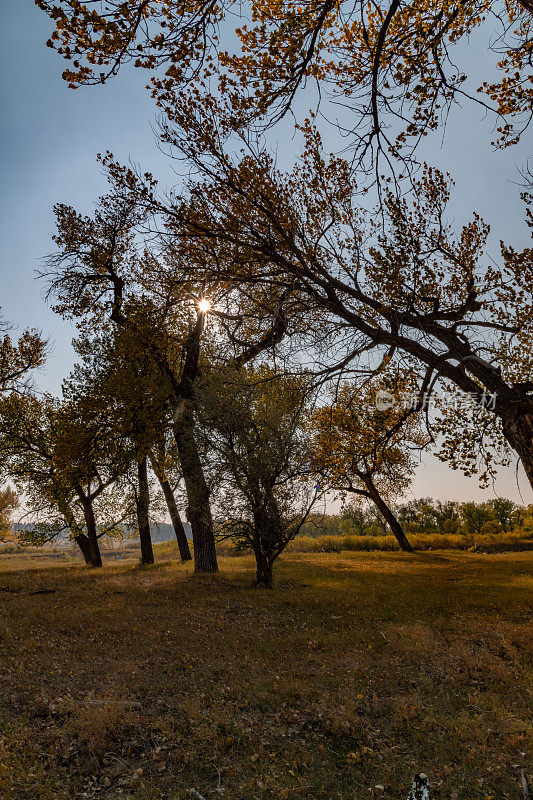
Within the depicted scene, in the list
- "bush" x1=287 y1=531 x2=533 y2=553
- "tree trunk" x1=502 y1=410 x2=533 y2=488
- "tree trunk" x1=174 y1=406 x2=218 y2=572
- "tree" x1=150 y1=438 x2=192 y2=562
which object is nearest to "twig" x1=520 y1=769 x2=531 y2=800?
"tree trunk" x1=502 y1=410 x2=533 y2=488

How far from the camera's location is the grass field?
441 centimetres

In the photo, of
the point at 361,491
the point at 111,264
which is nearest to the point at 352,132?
the point at 111,264

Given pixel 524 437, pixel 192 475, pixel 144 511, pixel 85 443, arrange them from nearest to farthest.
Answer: pixel 524 437 < pixel 192 475 < pixel 85 443 < pixel 144 511

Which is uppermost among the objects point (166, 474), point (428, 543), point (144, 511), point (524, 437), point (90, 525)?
point (166, 474)

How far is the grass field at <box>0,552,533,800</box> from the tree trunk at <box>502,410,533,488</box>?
11.0 ft

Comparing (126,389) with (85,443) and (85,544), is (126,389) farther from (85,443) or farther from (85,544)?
(85,544)

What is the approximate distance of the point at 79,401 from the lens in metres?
17.5

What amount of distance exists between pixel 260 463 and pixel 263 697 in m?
7.50

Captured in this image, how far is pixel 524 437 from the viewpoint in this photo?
733 centimetres

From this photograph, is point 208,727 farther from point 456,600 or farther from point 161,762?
point 456,600

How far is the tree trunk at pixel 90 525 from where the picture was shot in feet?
72.6

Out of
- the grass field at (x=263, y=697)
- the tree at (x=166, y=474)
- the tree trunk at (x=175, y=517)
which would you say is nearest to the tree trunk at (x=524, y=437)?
the grass field at (x=263, y=697)

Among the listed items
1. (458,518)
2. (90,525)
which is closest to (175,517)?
(90,525)

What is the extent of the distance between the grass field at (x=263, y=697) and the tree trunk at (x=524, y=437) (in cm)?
337
